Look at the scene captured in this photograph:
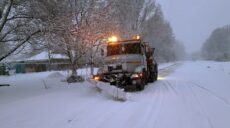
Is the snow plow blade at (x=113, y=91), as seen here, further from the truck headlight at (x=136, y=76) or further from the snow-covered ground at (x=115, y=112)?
the truck headlight at (x=136, y=76)

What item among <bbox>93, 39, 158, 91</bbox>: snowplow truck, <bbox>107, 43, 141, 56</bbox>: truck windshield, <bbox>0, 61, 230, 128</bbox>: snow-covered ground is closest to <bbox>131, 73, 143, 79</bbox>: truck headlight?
<bbox>93, 39, 158, 91</bbox>: snowplow truck

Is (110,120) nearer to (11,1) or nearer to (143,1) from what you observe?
(11,1)

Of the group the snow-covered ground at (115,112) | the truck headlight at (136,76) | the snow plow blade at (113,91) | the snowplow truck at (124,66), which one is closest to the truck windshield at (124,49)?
the snowplow truck at (124,66)

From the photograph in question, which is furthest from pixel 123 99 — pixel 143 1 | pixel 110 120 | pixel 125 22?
pixel 143 1

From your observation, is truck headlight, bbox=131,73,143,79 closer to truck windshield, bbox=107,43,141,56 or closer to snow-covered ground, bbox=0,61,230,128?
truck windshield, bbox=107,43,141,56

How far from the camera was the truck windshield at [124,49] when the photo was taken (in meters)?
23.0

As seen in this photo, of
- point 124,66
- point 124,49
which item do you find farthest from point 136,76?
point 124,49

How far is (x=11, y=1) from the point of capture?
18531 mm

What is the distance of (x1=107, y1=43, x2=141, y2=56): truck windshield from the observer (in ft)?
75.5

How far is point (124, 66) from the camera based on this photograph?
20.6 m

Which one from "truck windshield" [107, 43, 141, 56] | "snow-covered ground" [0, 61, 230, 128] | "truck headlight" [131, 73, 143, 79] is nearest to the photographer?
"snow-covered ground" [0, 61, 230, 128]

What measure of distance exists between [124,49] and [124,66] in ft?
8.98

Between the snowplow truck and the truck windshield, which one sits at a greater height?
the truck windshield

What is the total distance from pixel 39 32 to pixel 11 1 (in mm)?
2149
